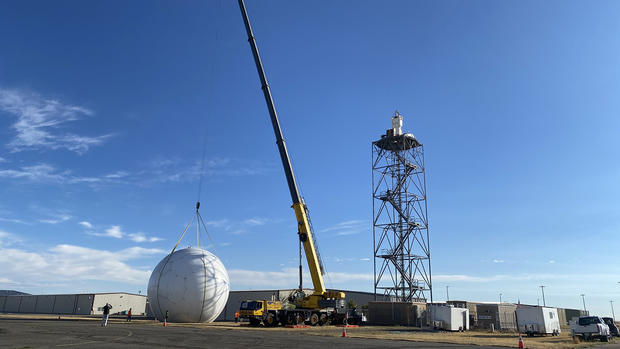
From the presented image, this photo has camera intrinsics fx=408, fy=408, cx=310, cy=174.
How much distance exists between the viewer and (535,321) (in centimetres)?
3250

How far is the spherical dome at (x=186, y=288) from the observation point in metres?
35.1

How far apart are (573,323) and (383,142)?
32.5 meters

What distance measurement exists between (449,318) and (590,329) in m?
10.6

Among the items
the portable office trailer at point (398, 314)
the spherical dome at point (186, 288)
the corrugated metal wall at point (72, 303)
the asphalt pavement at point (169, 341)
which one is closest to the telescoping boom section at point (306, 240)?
the spherical dome at point (186, 288)

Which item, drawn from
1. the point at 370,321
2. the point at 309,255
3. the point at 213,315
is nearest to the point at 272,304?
the point at 309,255

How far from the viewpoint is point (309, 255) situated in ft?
115

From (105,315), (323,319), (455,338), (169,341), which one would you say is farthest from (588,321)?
(105,315)

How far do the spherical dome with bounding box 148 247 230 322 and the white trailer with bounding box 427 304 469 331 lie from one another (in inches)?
772

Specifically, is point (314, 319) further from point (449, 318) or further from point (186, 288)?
point (449, 318)

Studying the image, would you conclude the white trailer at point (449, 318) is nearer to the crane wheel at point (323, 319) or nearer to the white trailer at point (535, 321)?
the white trailer at point (535, 321)

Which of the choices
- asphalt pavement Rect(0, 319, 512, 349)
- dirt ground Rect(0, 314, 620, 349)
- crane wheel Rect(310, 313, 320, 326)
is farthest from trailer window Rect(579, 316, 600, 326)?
crane wheel Rect(310, 313, 320, 326)

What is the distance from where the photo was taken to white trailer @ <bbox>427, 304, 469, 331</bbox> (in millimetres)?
35312

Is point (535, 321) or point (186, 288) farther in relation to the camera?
point (186, 288)

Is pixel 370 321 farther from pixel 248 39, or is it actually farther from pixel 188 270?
pixel 248 39
